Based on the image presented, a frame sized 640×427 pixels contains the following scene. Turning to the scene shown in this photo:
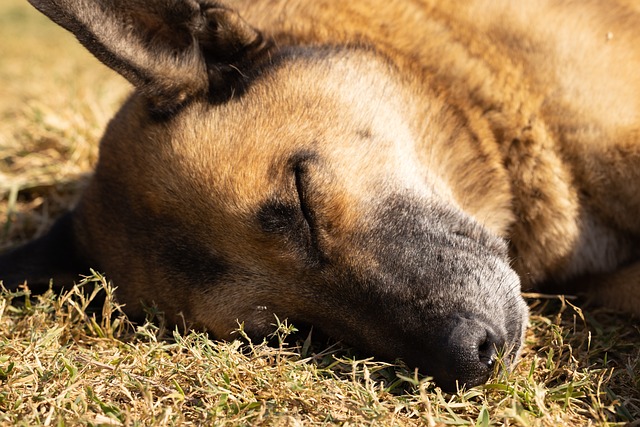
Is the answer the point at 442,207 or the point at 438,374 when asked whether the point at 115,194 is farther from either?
the point at 438,374

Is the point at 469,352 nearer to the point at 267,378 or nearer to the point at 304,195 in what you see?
the point at 267,378

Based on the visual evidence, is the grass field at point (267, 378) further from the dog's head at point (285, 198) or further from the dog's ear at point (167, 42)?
the dog's ear at point (167, 42)

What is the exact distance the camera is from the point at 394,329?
216cm

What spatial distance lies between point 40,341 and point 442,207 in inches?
62.1

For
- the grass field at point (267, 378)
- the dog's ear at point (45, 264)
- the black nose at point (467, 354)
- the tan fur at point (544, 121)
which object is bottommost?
the dog's ear at point (45, 264)

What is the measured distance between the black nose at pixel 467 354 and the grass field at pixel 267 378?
5 cm

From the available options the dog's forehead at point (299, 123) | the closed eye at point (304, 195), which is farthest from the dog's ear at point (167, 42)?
the closed eye at point (304, 195)

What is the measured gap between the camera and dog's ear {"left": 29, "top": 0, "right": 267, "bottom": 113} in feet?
7.64

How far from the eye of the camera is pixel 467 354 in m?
2.03

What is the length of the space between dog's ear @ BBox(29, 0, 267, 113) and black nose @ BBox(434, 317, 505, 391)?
132 cm

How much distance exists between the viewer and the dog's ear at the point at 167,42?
91.7 inches

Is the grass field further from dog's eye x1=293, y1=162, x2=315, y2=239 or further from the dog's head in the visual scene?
dog's eye x1=293, y1=162, x2=315, y2=239

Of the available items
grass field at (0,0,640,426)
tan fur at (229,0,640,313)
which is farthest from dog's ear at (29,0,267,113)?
grass field at (0,0,640,426)

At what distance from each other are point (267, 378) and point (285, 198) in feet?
1.99
